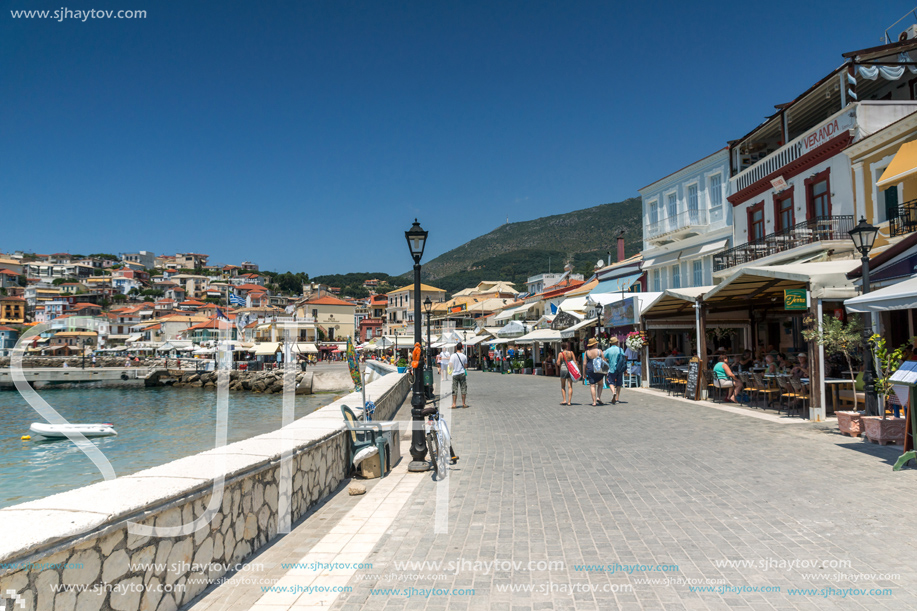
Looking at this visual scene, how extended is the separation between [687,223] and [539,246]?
5271 inches

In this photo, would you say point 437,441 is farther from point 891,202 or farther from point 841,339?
point 891,202

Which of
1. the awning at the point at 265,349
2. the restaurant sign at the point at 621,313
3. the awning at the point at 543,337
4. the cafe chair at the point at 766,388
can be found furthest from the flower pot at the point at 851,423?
the awning at the point at 265,349

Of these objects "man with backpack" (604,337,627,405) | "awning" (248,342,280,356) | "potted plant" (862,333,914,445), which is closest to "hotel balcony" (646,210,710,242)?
"man with backpack" (604,337,627,405)

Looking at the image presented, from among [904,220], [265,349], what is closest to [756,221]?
[904,220]

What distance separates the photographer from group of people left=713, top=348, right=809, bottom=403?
12.2 m

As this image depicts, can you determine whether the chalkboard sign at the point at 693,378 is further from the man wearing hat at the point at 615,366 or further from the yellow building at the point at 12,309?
the yellow building at the point at 12,309

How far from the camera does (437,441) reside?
740 centimetres

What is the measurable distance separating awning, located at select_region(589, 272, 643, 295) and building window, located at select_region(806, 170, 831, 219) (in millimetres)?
13268

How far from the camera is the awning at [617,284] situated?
33.7 metres

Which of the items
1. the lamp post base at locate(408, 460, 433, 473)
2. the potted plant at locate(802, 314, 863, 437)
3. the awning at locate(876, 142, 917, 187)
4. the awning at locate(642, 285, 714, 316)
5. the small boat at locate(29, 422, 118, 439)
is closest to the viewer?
the lamp post base at locate(408, 460, 433, 473)

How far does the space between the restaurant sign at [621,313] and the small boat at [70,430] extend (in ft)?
64.0

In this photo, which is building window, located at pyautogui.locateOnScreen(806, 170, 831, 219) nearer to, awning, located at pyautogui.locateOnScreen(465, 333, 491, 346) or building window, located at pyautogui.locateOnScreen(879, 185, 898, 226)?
building window, located at pyautogui.locateOnScreen(879, 185, 898, 226)

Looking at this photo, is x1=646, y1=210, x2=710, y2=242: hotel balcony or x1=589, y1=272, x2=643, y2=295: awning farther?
x1=589, y1=272, x2=643, y2=295: awning

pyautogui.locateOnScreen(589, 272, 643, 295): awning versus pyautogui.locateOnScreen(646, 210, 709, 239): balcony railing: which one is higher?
pyautogui.locateOnScreen(646, 210, 709, 239): balcony railing
